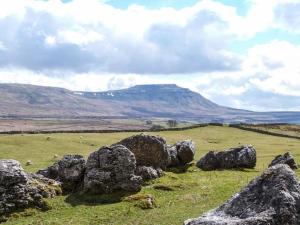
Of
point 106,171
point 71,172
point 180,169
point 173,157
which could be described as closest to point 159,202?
point 106,171

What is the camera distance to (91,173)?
156 feet

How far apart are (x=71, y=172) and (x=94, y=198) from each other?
18.9ft

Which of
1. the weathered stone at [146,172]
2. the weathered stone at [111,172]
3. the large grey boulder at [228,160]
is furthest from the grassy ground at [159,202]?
the large grey boulder at [228,160]

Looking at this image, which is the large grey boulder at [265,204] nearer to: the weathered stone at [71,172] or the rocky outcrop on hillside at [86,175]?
the rocky outcrop on hillside at [86,175]

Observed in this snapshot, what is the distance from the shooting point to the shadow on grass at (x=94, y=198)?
4416 cm

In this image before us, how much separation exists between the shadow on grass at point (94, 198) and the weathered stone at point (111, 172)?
0.70 m

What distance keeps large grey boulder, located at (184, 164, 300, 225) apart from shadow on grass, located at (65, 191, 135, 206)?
24.1 metres

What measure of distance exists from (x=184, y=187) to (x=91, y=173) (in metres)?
9.82

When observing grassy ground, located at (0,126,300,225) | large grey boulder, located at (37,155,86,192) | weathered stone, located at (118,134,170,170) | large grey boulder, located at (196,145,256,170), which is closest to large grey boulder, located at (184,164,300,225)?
grassy ground, located at (0,126,300,225)

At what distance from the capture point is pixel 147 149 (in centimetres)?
5800

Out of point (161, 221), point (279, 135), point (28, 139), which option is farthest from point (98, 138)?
point (161, 221)

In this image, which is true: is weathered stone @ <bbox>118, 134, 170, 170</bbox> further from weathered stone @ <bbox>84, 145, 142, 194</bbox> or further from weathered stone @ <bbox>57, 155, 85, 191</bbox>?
weathered stone @ <bbox>84, 145, 142, 194</bbox>

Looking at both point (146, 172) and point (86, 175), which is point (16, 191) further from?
point (146, 172)

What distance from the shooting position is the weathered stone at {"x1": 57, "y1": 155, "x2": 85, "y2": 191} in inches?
1955
